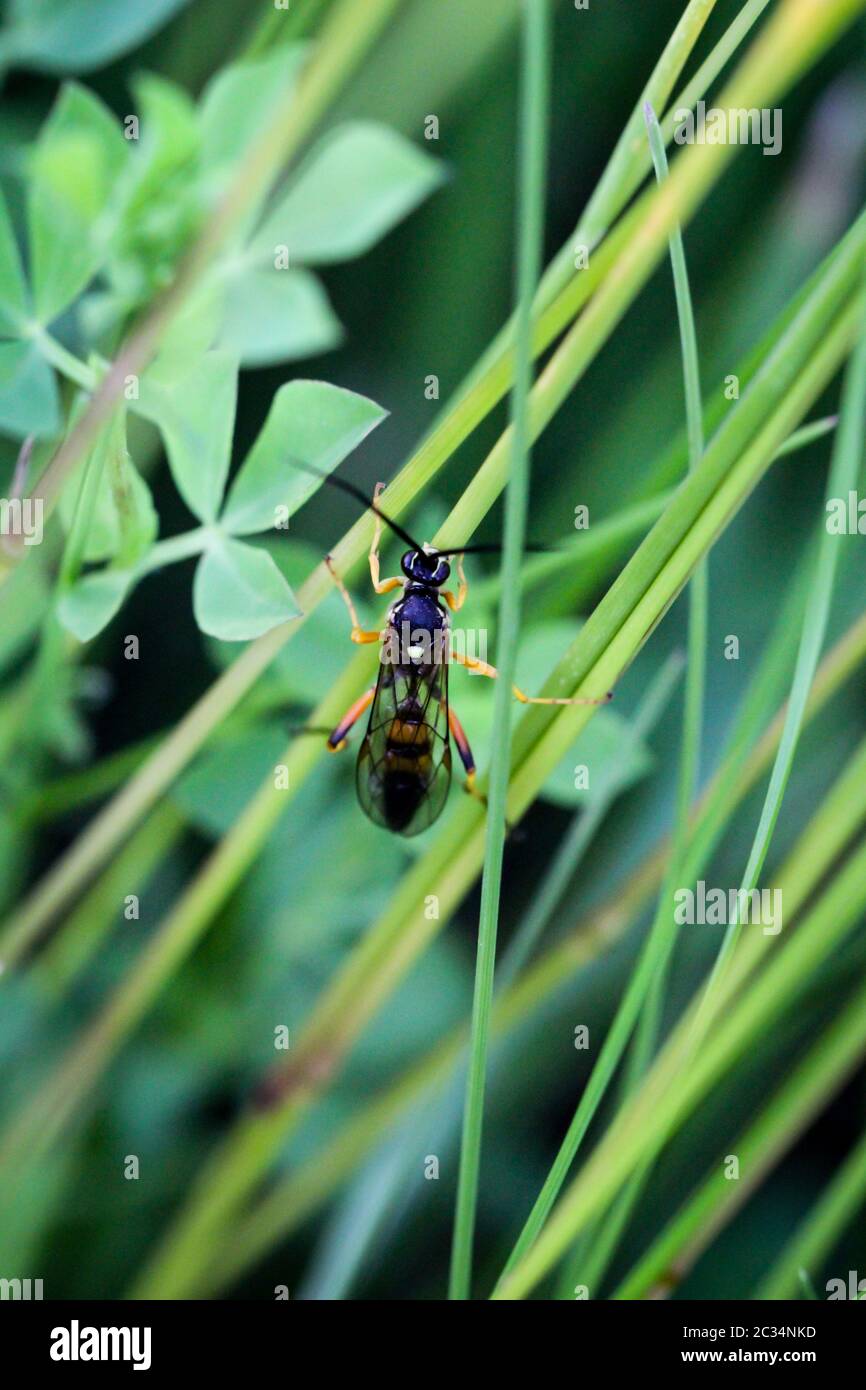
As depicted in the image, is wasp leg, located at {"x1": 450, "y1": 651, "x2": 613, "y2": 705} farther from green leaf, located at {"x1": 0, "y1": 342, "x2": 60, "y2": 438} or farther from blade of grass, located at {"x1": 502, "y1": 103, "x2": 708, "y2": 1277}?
green leaf, located at {"x1": 0, "y1": 342, "x2": 60, "y2": 438}

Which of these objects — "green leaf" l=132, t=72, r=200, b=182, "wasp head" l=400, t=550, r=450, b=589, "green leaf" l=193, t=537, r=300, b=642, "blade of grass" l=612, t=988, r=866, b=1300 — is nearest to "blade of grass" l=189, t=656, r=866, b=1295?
"blade of grass" l=612, t=988, r=866, b=1300

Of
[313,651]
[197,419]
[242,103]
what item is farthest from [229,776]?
[242,103]

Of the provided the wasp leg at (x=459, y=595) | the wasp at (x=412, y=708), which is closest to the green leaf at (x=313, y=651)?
the wasp at (x=412, y=708)

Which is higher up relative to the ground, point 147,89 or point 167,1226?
point 147,89

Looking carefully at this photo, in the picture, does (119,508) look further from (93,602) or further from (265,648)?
(265,648)
